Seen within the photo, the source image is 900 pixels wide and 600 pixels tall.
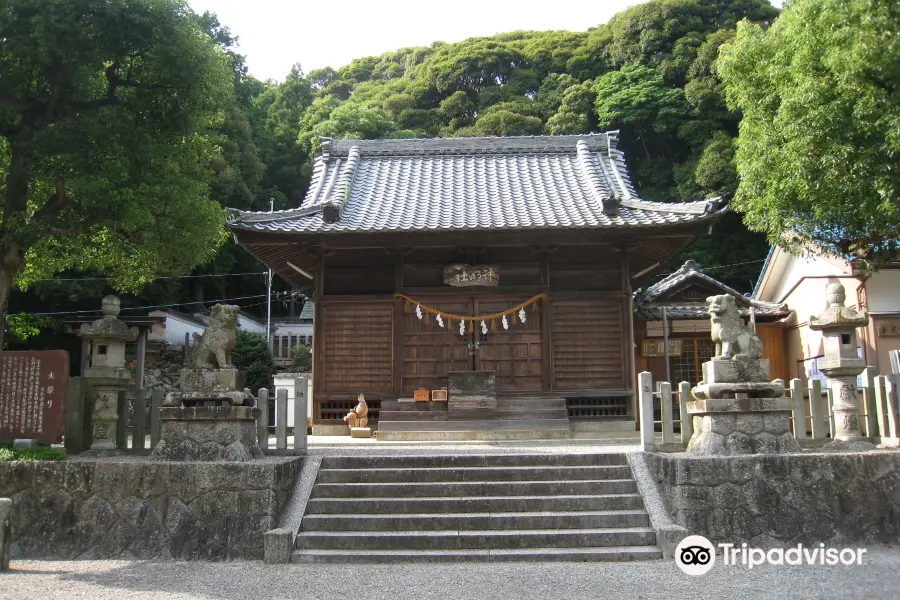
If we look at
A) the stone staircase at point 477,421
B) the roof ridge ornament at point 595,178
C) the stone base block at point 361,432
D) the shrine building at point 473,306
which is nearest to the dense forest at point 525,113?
the roof ridge ornament at point 595,178

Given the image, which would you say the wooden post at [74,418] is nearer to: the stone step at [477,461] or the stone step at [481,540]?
the stone step at [477,461]

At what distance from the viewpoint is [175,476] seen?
8.48 m

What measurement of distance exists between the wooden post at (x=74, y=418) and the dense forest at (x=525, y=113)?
69.3 feet

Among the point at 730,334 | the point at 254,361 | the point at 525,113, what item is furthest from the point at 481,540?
the point at 525,113

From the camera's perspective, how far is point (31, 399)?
955cm

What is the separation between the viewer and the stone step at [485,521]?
830 centimetres

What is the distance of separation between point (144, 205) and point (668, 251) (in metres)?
10.9

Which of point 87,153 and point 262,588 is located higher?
point 87,153

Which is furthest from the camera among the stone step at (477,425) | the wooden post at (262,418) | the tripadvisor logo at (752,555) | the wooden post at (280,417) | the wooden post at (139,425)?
the stone step at (477,425)

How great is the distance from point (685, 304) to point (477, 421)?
10023mm

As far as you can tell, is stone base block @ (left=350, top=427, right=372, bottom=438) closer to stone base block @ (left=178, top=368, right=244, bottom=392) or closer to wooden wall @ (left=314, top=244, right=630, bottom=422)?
wooden wall @ (left=314, top=244, right=630, bottom=422)

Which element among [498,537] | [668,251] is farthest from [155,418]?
[668,251]

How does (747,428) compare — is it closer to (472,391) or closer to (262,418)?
(472,391)

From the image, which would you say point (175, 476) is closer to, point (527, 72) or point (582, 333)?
point (582, 333)
